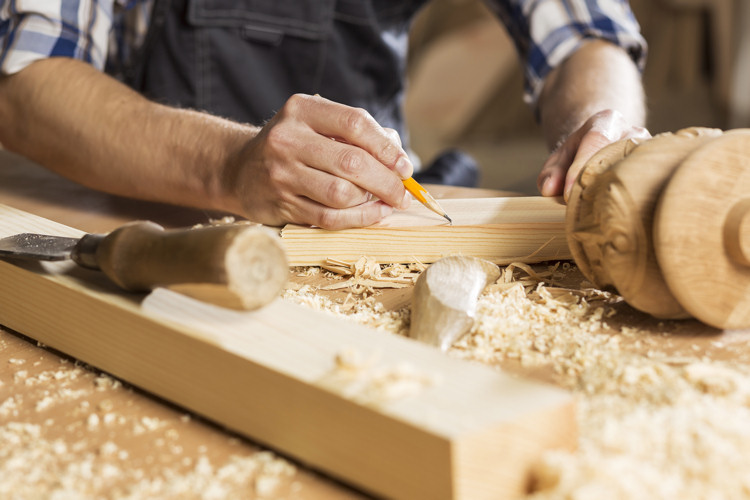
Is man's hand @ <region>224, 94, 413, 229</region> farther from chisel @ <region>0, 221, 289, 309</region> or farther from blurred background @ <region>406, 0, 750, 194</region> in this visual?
blurred background @ <region>406, 0, 750, 194</region>

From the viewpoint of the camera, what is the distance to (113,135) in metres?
1.61

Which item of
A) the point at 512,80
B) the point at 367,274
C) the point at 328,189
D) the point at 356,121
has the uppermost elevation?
the point at 356,121

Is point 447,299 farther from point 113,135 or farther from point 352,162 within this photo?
point 113,135

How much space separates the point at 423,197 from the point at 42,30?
3.52 feet

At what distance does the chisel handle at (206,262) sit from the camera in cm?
75

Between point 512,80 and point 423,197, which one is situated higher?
point 423,197

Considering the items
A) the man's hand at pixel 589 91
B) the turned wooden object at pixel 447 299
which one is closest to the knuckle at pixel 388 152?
the turned wooden object at pixel 447 299

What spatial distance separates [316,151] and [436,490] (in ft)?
2.58

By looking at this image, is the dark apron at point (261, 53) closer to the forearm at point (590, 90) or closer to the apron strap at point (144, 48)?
the apron strap at point (144, 48)

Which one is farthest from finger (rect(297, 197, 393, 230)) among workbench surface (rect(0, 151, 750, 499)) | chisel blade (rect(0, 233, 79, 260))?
chisel blade (rect(0, 233, 79, 260))

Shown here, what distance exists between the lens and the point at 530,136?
238 inches

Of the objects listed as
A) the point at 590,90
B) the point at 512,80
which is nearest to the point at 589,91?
the point at 590,90

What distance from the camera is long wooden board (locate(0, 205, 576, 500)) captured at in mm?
615

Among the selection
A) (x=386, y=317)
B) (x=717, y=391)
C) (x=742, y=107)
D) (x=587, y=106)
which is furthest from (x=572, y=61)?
(x=742, y=107)
